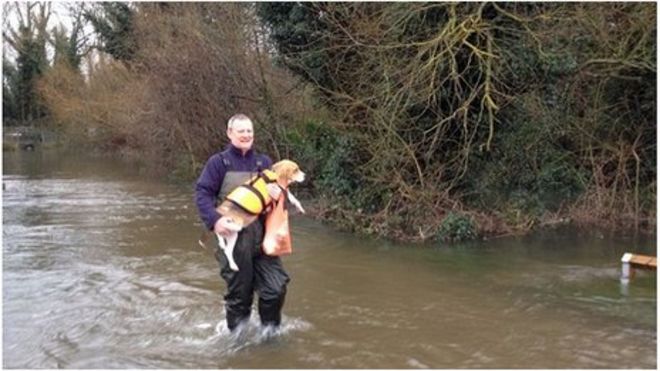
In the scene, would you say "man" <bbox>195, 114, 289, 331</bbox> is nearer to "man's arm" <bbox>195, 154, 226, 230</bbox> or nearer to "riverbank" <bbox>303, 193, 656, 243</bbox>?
"man's arm" <bbox>195, 154, 226, 230</bbox>

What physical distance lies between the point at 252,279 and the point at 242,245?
32 cm

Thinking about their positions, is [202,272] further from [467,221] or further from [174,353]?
[467,221]

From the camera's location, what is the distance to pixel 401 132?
37.1 feet

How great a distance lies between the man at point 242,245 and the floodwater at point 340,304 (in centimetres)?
23

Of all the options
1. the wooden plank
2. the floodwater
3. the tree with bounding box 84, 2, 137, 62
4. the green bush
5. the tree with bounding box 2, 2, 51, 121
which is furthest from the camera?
the tree with bounding box 2, 2, 51, 121

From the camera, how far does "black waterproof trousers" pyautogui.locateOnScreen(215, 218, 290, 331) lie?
575cm

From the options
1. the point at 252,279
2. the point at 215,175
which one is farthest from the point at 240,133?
the point at 252,279

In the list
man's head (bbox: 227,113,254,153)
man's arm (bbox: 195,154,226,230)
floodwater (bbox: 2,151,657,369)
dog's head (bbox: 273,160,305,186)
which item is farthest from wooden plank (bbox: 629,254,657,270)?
man's arm (bbox: 195,154,226,230)

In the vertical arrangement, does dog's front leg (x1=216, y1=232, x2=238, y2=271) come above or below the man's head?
below

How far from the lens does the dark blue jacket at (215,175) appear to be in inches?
223

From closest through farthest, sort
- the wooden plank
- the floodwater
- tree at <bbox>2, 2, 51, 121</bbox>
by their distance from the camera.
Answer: the floodwater → the wooden plank → tree at <bbox>2, 2, 51, 121</bbox>

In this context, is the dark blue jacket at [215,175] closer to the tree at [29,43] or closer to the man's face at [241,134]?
the man's face at [241,134]

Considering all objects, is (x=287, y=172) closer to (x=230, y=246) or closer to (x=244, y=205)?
(x=244, y=205)

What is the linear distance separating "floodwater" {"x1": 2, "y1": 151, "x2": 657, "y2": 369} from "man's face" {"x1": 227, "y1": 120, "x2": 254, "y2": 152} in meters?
1.42
